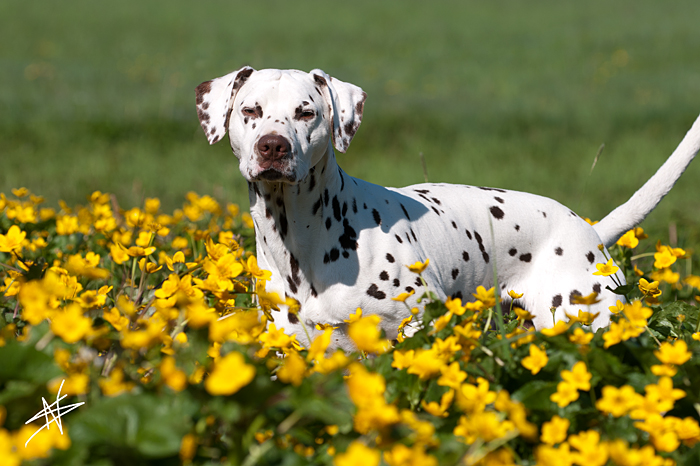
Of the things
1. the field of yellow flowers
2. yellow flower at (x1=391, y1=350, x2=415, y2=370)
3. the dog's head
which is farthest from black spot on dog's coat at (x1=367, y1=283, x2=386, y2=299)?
yellow flower at (x1=391, y1=350, x2=415, y2=370)

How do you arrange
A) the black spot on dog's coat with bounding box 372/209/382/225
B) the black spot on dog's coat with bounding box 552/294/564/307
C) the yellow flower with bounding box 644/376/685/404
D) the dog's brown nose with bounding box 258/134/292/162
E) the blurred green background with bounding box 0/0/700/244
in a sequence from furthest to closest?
the blurred green background with bounding box 0/0/700/244, the black spot on dog's coat with bounding box 552/294/564/307, the black spot on dog's coat with bounding box 372/209/382/225, the dog's brown nose with bounding box 258/134/292/162, the yellow flower with bounding box 644/376/685/404

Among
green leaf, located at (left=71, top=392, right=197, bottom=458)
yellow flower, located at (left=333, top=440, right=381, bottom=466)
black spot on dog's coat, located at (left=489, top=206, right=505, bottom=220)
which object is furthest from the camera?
black spot on dog's coat, located at (left=489, top=206, right=505, bottom=220)

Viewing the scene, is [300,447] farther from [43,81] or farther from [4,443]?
[43,81]

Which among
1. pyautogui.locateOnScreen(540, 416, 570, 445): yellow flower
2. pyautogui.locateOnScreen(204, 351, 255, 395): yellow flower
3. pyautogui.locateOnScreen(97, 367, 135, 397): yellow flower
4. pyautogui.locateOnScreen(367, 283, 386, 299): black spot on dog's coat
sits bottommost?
pyautogui.locateOnScreen(367, 283, 386, 299): black spot on dog's coat

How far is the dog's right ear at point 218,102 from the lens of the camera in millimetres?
3465

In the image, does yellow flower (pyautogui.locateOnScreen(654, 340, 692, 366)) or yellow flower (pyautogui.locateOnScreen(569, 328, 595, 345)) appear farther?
yellow flower (pyautogui.locateOnScreen(569, 328, 595, 345))

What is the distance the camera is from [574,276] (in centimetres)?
→ 397

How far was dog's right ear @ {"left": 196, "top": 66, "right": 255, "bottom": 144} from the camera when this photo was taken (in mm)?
3465

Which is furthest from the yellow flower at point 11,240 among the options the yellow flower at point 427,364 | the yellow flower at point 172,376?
the yellow flower at point 427,364

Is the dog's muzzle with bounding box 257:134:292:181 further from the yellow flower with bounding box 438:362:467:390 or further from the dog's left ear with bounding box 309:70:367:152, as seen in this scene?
the yellow flower with bounding box 438:362:467:390

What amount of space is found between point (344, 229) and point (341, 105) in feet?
2.20

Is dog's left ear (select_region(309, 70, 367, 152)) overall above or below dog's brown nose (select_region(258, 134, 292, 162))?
above

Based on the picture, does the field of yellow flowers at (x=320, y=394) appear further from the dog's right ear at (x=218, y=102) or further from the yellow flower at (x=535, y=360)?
the dog's right ear at (x=218, y=102)

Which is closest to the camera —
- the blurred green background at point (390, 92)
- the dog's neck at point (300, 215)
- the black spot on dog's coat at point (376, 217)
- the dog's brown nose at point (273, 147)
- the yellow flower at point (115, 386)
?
the yellow flower at point (115, 386)
